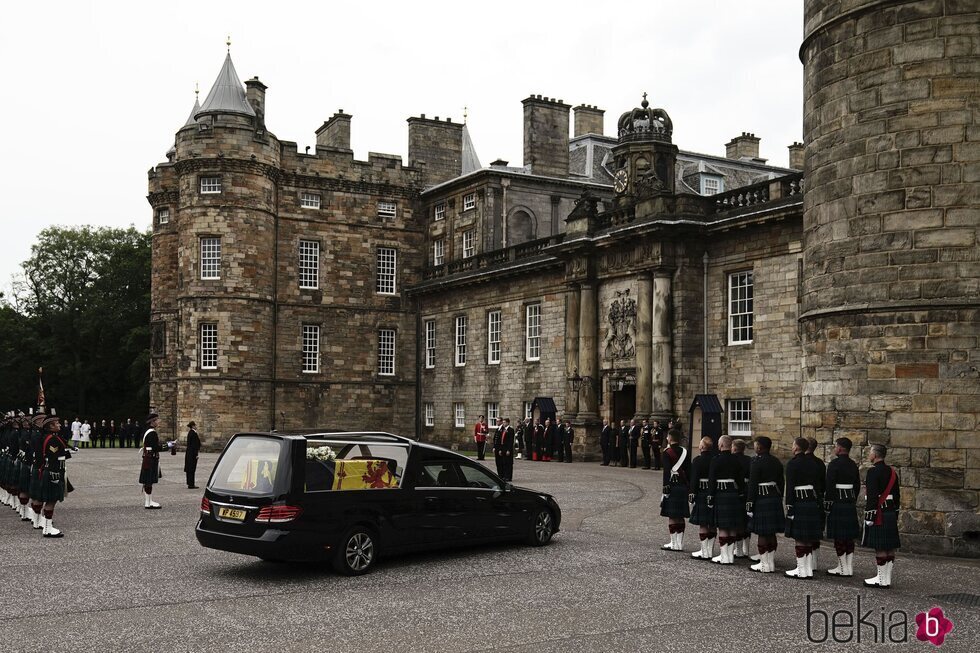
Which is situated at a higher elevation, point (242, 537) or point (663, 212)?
point (663, 212)

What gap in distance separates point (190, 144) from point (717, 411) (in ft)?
84.0

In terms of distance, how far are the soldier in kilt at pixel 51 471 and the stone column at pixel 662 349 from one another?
62.6ft

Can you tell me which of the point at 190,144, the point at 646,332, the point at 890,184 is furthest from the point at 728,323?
the point at 190,144

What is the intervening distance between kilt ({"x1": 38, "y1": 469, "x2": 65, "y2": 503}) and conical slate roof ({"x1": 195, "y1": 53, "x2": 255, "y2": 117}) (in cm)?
3089

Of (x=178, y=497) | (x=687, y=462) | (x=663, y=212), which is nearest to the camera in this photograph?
(x=687, y=462)

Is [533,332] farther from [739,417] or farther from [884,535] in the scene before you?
[884,535]

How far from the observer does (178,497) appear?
21.0 meters

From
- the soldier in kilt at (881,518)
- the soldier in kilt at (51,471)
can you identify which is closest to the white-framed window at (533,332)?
the soldier in kilt at (51,471)

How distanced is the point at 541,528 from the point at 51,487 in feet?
23.1

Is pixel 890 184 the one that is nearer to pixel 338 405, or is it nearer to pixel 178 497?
pixel 178 497

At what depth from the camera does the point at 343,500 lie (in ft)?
Answer: 38.4

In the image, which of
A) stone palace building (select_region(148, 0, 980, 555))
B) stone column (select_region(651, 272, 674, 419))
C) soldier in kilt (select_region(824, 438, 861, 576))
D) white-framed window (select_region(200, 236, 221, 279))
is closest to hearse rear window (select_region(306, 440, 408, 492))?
soldier in kilt (select_region(824, 438, 861, 576))

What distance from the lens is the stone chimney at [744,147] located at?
56812 mm

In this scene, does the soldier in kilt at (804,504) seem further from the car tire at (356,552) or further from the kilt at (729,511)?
the car tire at (356,552)
